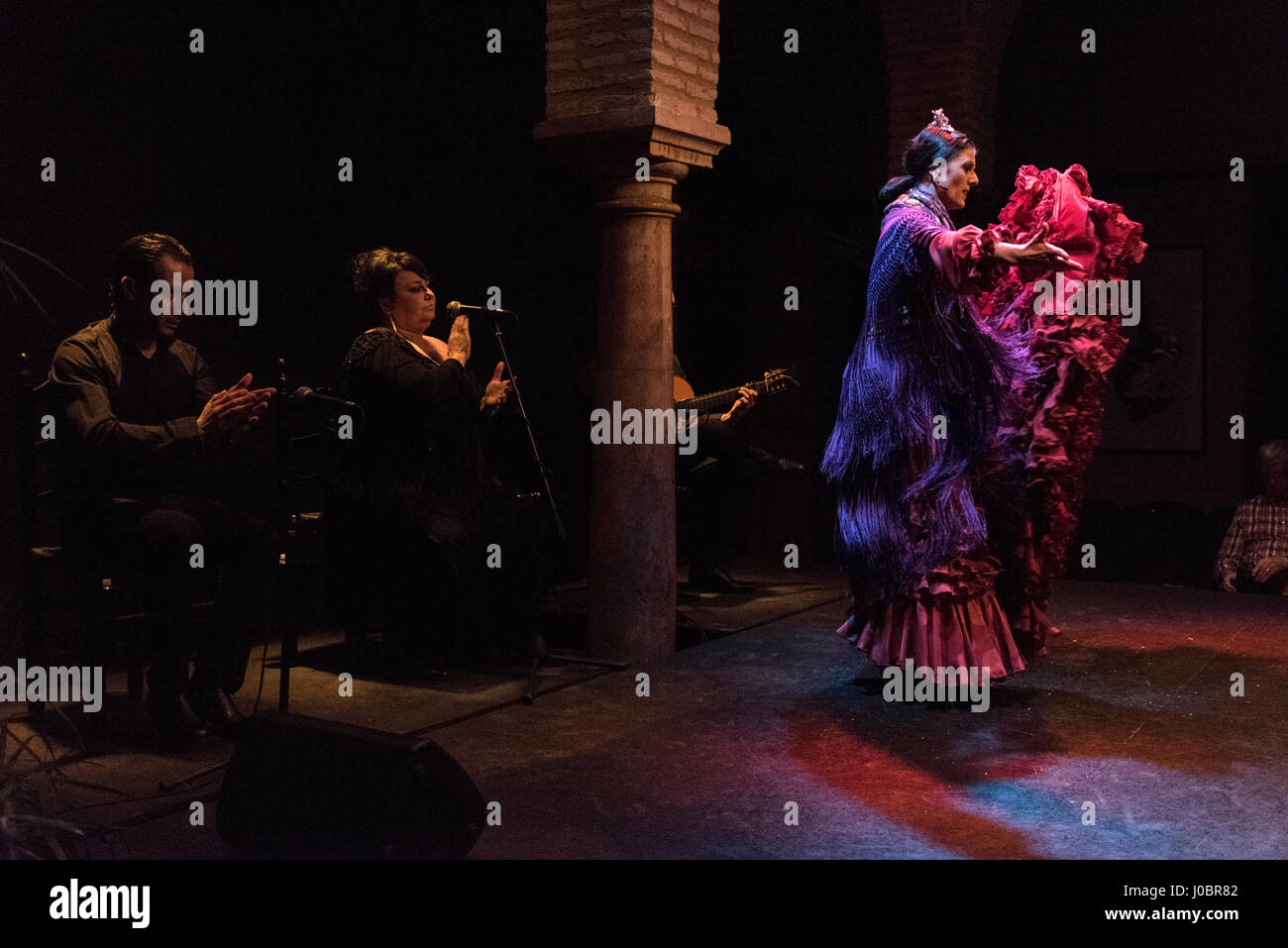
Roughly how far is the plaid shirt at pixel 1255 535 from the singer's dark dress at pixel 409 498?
4.34 m

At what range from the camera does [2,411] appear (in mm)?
5207

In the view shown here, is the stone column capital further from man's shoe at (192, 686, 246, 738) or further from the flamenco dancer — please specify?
man's shoe at (192, 686, 246, 738)

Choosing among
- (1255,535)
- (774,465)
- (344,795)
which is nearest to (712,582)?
(774,465)

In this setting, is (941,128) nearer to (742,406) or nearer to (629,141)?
(629,141)

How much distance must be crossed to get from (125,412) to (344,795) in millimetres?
2097

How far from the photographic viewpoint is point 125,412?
453 cm

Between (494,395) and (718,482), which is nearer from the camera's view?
(494,395)

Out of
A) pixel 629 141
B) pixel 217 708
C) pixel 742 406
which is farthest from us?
pixel 742 406

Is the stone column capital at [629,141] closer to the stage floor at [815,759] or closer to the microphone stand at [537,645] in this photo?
the microphone stand at [537,645]

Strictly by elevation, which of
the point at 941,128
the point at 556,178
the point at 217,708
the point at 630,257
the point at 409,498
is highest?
the point at 556,178

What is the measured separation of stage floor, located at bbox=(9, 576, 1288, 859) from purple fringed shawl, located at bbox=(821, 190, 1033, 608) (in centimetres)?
66

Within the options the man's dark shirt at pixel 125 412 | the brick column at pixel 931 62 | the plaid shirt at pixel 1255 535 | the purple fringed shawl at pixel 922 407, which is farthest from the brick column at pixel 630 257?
the plaid shirt at pixel 1255 535

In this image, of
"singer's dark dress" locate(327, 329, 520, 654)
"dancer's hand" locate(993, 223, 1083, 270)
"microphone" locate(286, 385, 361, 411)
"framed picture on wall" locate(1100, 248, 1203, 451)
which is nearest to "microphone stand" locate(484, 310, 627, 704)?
"singer's dark dress" locate(327, 329, 520, 654)

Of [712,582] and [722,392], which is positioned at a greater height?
[722,392]
